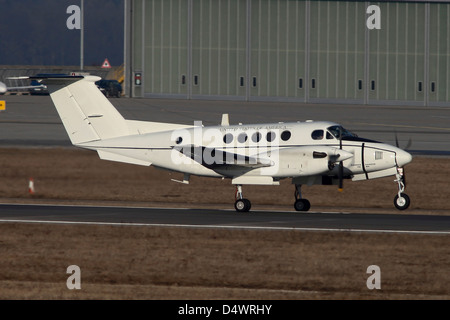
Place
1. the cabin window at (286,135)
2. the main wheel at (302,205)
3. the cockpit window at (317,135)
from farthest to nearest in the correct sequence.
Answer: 1. the main wheel at (302,205)
2. the cabin window at (286,135)
3. the cockpit window at (317,135)

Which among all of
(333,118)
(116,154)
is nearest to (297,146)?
(116,154)

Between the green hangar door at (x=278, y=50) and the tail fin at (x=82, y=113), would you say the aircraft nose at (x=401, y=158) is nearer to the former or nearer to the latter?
the tail fin at (x=82, y=113)

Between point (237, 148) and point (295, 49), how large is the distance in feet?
148

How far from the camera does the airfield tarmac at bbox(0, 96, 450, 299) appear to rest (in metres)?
17.3

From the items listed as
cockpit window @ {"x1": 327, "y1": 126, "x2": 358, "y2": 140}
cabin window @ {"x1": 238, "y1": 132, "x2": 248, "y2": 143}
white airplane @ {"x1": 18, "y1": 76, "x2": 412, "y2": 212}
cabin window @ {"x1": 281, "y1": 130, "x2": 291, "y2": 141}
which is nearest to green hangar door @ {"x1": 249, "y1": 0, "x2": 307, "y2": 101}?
white airplane @ {"x1": 18, "y1": 76, "x2": 412, "y2": 212}

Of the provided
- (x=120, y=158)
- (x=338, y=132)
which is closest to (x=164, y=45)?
(x=120, y=158)

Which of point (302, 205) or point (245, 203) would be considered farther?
point (302, 205)

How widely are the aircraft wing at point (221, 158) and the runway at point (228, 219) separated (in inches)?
63.8

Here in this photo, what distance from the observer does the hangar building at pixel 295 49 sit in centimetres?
7012

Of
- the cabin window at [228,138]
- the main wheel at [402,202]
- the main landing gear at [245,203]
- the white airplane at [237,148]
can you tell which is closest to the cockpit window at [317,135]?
the white airplane at [237,148]

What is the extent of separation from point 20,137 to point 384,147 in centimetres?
2376

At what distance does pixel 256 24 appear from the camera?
71.4 metres

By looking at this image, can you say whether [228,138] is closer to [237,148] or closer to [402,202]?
[237,148]

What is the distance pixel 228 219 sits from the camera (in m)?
25.1
